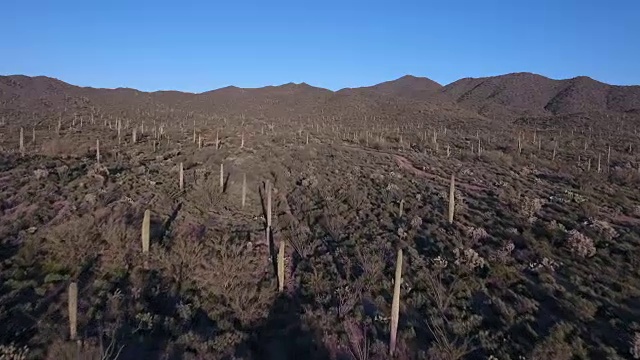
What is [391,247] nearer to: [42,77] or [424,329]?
[424,329]

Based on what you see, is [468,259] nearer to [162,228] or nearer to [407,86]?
[162,228]

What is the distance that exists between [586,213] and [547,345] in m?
12.1

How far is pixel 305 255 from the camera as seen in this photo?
17.7m

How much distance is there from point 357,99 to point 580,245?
3257 inches

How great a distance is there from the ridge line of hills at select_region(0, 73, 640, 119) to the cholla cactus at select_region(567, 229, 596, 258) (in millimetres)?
63529

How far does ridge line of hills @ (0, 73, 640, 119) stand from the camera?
84.2m

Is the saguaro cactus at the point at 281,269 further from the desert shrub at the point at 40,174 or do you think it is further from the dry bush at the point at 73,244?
the desert shrub at the point at 40,174

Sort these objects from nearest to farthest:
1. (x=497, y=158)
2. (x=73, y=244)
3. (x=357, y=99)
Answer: (x=73, y=244), (x=497, y=158), (x=357, y=99)

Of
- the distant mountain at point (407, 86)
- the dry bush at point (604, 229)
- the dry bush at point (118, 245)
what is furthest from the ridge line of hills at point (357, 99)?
the dry bush at point (118, 245)

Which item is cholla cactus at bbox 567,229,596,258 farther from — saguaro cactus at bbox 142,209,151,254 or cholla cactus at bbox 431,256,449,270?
saguaro cactus at bbox 142,209,151,254

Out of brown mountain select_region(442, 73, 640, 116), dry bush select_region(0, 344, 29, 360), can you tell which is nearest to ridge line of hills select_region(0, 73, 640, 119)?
brown mountain select_region(442, 73, 640, 116)

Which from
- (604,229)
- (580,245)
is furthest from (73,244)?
(604,229)

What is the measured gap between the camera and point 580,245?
1677cm

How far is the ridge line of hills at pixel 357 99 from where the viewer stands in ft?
276
